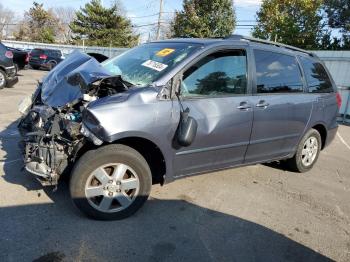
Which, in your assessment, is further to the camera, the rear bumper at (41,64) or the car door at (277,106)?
the rear bumper at (41,64)

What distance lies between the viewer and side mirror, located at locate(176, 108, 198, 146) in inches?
→ 156

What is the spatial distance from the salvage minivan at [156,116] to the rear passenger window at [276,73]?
0.6 inches

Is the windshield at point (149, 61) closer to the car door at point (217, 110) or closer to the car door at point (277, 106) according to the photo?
the car door at point (217, 110)

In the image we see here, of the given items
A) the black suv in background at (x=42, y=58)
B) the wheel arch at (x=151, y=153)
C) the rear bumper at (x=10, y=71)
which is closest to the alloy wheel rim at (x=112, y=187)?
the wheel arch at (x=151, y=153)

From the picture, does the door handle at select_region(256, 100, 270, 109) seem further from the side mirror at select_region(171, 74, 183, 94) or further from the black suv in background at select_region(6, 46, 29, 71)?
the black suv in background at select_region(6, 46, 29, 71)

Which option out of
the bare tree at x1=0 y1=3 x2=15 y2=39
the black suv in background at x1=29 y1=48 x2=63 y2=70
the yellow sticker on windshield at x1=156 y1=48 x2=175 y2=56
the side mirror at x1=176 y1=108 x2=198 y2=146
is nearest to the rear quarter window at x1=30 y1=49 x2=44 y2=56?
the black suv in background at x1=29 y1=48 x2=63 y2=70

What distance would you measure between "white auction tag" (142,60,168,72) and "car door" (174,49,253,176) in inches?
10.4

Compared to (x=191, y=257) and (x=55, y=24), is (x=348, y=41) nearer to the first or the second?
(x=191, y=257)

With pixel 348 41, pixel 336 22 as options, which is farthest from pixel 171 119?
pixel 336 22

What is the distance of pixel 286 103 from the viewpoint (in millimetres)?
5168

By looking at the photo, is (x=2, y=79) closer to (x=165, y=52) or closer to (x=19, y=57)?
(x=19, y=57)

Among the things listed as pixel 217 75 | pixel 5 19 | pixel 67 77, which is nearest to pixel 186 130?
pixel 217 75

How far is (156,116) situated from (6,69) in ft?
32.8

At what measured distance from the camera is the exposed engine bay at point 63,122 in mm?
3756
